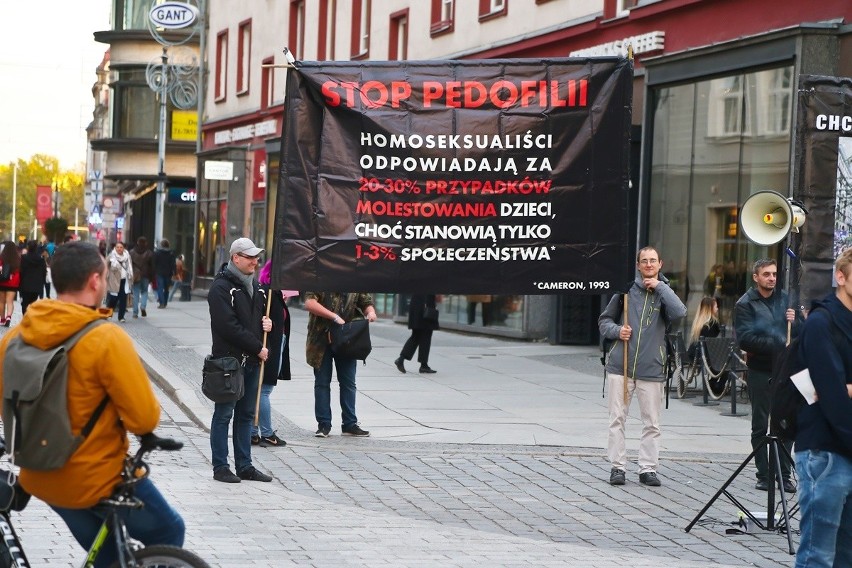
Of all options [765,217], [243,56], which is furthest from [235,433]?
[243,56]

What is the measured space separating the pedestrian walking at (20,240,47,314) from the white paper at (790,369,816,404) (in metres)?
23.6

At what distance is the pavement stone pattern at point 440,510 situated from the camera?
27.5ft

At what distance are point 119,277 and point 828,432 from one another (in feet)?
79.6

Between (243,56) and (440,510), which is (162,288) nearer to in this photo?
(243,56)

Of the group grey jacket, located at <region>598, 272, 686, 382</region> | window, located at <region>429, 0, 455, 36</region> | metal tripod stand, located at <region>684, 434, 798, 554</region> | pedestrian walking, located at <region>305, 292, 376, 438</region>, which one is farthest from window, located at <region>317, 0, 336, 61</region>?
metal tripod stand, located at <region>684, 434, 798, 554</region>

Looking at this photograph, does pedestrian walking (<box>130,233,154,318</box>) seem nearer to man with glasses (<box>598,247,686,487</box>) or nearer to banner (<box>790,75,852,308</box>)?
man with glasses (<box>598,247,686,487</box>)

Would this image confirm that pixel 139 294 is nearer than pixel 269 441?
No

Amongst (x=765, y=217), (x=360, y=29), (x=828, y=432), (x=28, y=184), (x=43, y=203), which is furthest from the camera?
(x=28, y=184)

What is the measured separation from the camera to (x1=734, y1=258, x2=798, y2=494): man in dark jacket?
11070 mm

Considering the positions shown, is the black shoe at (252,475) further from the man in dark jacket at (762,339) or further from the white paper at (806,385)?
the white paper at (806,385)

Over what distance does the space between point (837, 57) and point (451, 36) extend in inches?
512

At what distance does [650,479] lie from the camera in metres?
11.2

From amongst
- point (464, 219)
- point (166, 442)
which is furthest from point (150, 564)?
point (464, 219)

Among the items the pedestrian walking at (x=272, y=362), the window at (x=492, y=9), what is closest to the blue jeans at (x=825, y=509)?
the pedestrian walking at (x=272, y=362)
